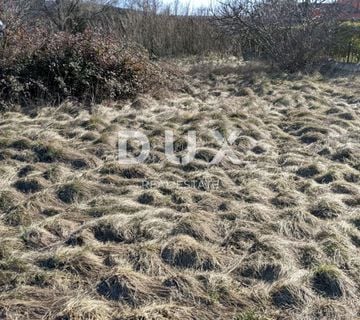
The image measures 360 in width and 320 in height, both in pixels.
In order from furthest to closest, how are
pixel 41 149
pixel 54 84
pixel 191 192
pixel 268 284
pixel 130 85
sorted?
pixel 130 85, pixel 54 84, pixel 41 149, pixel 191 192, pixel 268 284

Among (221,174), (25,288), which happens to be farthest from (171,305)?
(221,174)

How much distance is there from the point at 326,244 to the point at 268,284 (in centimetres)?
74

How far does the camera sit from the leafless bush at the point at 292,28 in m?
13.1

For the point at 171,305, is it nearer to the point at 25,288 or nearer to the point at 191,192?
the point at 25,288

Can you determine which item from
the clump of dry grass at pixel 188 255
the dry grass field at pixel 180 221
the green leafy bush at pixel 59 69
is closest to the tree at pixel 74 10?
the green leafy bush at pixel 59 69

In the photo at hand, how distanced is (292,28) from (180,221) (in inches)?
405

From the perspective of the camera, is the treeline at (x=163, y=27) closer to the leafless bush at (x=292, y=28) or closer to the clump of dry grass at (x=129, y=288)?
the leafless bush at (x=292, y=28)

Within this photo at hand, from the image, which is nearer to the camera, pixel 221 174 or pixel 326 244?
pixel 326 244

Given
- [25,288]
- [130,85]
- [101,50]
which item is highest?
[101,50]

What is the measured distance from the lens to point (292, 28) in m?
13.3

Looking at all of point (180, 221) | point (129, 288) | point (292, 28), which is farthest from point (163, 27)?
point (129, 288)

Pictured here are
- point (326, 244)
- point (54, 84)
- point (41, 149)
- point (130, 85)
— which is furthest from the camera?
point (130, 85)

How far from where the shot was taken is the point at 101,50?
29.3 ft

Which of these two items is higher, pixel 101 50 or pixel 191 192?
pixel 101 50
